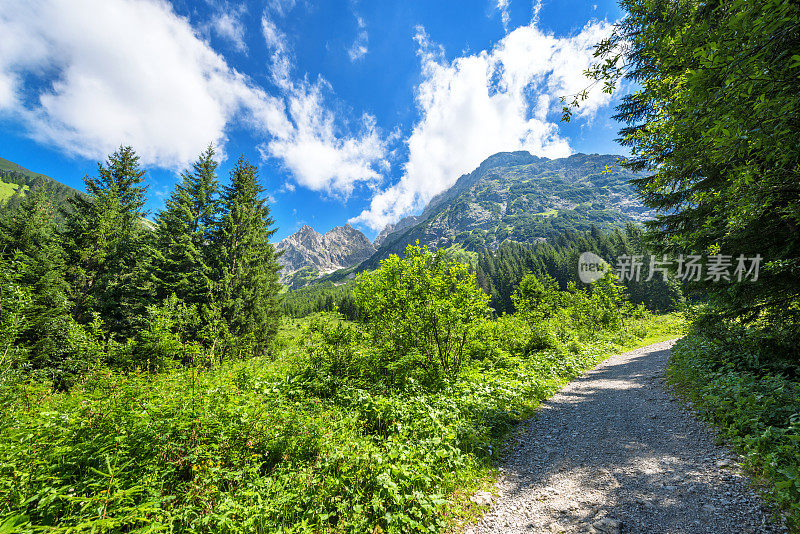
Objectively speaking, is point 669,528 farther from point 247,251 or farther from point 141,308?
point 141,308

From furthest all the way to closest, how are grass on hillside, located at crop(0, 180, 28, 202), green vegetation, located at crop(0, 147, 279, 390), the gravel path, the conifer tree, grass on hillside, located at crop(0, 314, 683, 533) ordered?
grass on hillside, located at crop(0, 180, 28, 202) → green vegetation, located at crop(0, 147, 279, 390) → the conifer tree → the gravel path → grass on hillside, located at crop(0, 314, 683, 533)

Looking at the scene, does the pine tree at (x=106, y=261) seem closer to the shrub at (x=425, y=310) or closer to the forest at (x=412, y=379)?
the forest at (x=412, y=379)

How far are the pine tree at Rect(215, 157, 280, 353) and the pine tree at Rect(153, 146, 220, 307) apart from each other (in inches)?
39.4

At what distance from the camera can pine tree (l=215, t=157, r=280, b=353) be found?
1811cm

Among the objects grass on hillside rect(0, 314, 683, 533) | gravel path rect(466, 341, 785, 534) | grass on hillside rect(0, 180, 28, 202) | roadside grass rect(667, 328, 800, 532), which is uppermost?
grass on hillside rect(0, 180, 28, 202)

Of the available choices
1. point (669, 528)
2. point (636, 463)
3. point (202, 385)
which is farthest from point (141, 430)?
point (636, 463)

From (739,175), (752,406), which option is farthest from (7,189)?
(752,406)

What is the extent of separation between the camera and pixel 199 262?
61.8ft

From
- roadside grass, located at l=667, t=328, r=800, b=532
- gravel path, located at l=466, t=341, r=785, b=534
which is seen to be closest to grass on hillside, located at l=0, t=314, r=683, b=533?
gravel path, located at l=466, t=341, r=785, b=534

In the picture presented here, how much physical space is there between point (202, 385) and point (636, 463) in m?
8.22

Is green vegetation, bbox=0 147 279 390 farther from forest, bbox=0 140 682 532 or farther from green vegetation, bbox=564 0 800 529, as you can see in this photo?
green vegetation, bbox=564 0 800 529

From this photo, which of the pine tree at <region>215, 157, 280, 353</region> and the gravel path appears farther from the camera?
the pine tree at <region>215, 157, 280, 353</region>

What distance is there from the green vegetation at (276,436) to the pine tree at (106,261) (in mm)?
14368

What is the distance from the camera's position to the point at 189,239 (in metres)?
19.0
